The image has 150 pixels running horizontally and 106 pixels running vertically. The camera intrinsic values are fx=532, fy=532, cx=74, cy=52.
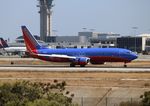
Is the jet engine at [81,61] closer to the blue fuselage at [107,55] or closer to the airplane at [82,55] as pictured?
the airplane at [82,55]

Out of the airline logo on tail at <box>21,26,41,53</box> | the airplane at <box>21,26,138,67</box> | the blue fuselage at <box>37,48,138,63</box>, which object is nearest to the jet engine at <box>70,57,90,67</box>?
the airplane at <box>21,26,138,67</box>

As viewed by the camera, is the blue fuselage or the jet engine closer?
the jet engine

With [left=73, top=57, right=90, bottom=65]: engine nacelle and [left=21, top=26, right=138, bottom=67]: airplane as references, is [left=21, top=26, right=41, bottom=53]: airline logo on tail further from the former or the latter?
[left=73, top=57, right=90, bottom=65]: engine nacelle

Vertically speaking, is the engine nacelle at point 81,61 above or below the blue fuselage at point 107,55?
below

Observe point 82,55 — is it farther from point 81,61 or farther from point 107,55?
point 107,55

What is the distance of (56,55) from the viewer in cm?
10450

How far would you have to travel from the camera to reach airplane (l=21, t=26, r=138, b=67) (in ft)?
327

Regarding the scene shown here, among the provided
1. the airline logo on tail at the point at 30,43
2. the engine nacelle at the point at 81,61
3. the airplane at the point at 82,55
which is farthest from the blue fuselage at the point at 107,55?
the airline logo on tail at the point at 30,43

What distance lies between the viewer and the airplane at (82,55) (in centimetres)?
9981

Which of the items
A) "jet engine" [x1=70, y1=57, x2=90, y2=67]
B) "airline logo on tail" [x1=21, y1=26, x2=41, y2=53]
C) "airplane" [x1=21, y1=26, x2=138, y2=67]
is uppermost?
"airline logo on tail" [x1=21, y1=26, x2=41, y2=53]

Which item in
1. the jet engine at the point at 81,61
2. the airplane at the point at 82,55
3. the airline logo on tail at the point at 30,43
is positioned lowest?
the jet engine at the point at 81,61

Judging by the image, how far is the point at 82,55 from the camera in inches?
4063

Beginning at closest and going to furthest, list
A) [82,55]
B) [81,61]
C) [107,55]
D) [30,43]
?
[81,61]
[107,55]
[82,55]
[30,43]

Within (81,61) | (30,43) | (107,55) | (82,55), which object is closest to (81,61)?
(81,61)
